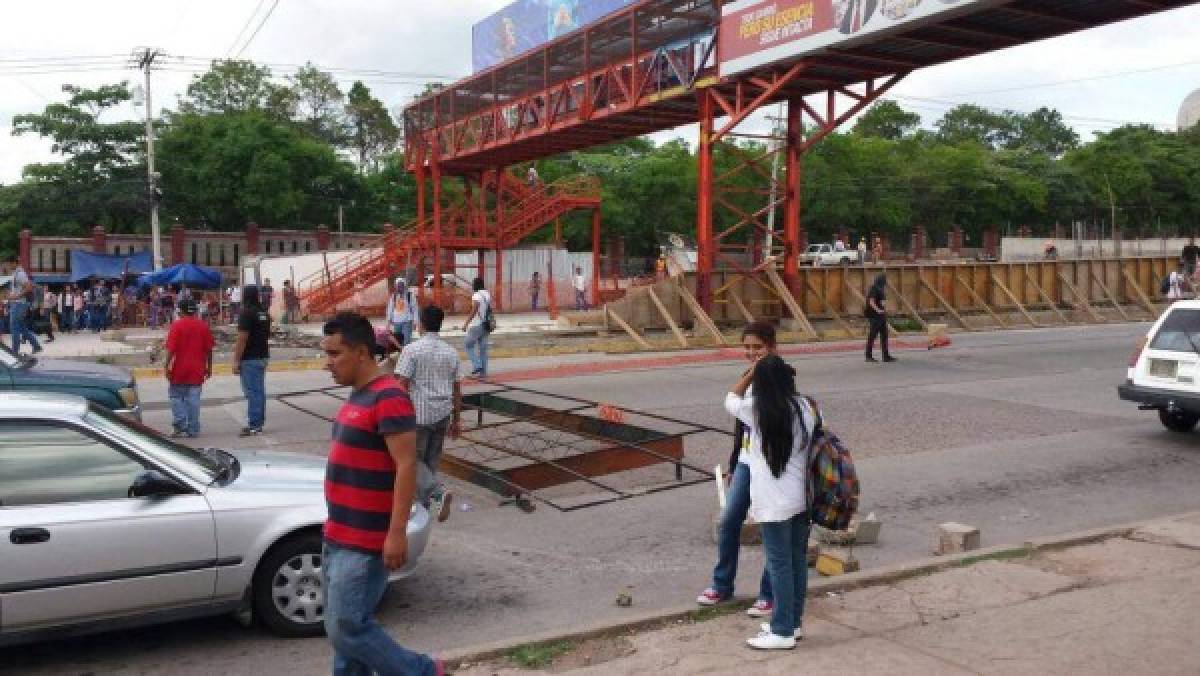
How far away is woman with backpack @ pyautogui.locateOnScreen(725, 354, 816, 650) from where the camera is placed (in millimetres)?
4934

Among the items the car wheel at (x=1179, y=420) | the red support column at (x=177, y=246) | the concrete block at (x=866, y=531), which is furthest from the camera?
the red support column at (x=177, y=246)

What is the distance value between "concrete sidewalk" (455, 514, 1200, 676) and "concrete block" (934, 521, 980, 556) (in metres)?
0.26

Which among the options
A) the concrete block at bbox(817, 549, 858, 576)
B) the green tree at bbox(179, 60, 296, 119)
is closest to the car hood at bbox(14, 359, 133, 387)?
the concrete block at bbox(817, 549, 858, 576)

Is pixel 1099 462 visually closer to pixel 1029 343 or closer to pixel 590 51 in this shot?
pixel 1029 343

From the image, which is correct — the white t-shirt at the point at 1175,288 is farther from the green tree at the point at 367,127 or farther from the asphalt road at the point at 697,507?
the green tree at the point at 367,127

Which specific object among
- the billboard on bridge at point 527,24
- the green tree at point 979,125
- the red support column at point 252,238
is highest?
the green tree at point 979,125

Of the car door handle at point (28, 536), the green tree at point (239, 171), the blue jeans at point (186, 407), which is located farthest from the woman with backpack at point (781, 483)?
the green tree at point (239, 171)

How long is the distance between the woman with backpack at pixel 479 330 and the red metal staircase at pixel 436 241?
62.4ft

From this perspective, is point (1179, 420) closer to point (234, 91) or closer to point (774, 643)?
point (774, 643)

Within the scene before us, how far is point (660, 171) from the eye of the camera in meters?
54.3

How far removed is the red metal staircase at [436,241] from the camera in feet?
118

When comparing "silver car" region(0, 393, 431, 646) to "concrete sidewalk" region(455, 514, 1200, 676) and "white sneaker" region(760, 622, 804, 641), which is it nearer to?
"concrete sidewalk" region(455, 514, 1200, 676)

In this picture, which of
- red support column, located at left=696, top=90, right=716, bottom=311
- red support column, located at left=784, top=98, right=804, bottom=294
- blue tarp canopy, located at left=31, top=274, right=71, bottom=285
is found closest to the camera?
red support column, located at left=696, top=90, right=716, bottom=311

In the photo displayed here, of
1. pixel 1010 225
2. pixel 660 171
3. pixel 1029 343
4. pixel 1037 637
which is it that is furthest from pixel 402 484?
pixel 1010 225
